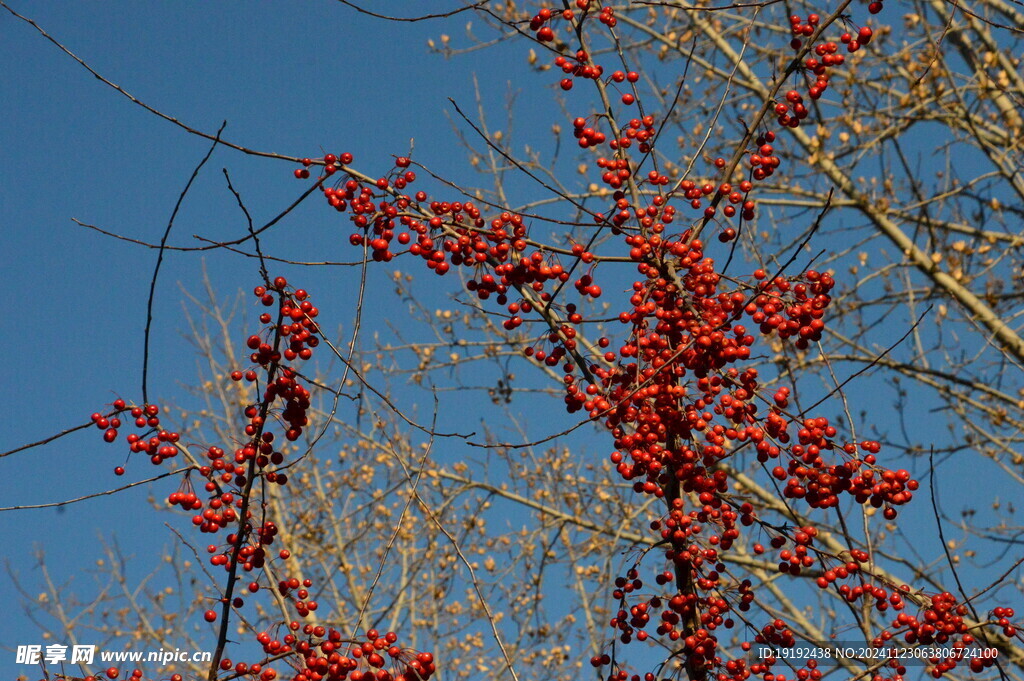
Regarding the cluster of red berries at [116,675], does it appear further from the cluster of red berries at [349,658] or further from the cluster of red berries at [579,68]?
the cluster of red berries at [579,68]

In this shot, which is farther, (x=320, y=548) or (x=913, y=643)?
(x=320, y=548)

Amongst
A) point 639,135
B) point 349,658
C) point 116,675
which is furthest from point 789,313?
point 116,675

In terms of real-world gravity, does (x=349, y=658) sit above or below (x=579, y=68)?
below

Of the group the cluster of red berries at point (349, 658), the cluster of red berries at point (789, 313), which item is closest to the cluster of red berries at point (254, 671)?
the cluster of red berries at point (349, 658)

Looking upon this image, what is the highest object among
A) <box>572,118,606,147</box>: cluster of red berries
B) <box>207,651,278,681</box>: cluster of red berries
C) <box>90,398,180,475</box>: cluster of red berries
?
<box>572,118,606,147</box>: cluster of red berries

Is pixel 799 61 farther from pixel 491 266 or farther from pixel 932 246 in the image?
pixel 932 246

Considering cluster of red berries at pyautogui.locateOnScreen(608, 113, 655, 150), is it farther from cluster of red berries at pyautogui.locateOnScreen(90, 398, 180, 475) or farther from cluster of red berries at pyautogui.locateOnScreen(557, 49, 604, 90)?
cluster of red berries at pyautogui.locateOnScreen(90, 398, 180, 475)

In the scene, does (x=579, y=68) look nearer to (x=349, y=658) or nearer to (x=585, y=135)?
(x=585, y=135)

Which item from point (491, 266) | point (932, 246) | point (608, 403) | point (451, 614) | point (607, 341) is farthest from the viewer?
point (451, 614)

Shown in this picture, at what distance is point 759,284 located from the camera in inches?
112

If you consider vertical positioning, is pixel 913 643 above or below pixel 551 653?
below

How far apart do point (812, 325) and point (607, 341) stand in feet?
2.53

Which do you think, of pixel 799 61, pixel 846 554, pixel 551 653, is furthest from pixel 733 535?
pixel 551 653

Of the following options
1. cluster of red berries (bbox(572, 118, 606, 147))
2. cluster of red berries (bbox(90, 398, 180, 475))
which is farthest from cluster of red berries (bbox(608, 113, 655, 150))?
cluster of red berries (bbox(90, 398, 180, 475))
